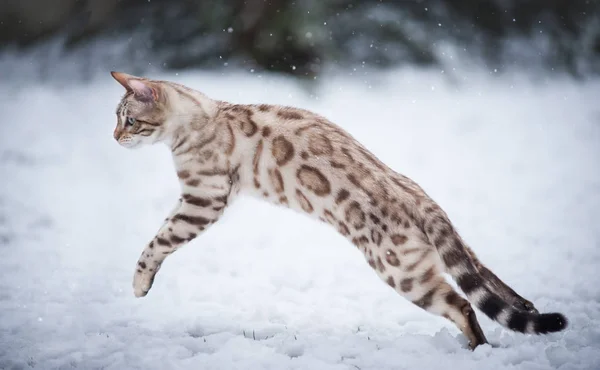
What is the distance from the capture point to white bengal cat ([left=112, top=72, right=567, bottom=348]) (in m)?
2.83

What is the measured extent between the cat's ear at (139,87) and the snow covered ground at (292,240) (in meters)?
1.19

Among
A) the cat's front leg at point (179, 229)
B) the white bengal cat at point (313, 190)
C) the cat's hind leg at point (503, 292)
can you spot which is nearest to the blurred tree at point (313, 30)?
the white bengal cat at point (313, 190)

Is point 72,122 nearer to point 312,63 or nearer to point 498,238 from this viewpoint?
point 312,63

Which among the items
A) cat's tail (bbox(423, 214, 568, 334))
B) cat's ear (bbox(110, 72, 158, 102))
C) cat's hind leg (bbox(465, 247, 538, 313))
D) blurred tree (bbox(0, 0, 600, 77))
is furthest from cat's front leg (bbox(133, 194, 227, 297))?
blurred tree (bbox(0, 0, 600, 77))

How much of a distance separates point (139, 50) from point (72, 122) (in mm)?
1757

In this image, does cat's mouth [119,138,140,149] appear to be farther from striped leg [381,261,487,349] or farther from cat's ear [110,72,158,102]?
striped leg [381,261,487,349]

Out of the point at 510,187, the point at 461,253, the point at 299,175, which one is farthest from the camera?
the point at 510,187

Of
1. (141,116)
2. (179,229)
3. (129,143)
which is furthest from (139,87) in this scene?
(179,229)

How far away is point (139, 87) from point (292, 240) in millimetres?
2165

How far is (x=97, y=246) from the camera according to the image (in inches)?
186

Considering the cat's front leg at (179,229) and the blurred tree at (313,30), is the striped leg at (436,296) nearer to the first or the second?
the cat's front leg at (179,229)

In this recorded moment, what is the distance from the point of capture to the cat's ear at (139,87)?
125 inches

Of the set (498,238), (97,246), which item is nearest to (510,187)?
(498,238)

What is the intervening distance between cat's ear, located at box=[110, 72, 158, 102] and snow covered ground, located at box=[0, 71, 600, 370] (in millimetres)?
1187
